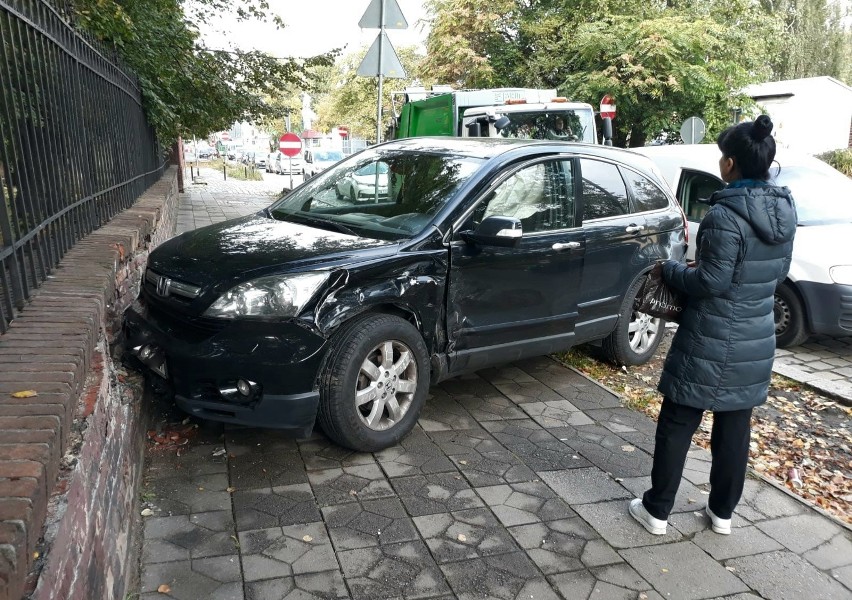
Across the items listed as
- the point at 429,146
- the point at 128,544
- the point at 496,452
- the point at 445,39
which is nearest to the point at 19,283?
the point at 128,544

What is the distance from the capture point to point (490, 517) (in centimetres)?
348

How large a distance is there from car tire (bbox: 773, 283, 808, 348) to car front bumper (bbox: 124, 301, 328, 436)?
16.3 feet

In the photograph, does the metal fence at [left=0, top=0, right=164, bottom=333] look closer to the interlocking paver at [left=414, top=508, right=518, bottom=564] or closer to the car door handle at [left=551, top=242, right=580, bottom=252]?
the interlocking paver at [left=414, top=508, right=518, bottom=564]

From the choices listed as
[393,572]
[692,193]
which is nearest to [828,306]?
[692,193]

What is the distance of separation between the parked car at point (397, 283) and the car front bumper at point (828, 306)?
1764mm

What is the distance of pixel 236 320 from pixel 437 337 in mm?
1257

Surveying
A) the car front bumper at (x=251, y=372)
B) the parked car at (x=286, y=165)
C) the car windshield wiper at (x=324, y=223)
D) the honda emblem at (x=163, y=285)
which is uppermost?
the car windshield wiper at (x=324, y=223)

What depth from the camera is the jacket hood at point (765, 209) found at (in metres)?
3.07

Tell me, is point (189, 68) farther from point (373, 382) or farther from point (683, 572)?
point (683, 572)

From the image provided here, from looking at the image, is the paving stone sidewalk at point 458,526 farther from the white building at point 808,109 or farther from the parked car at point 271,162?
the parked car at point 271,162

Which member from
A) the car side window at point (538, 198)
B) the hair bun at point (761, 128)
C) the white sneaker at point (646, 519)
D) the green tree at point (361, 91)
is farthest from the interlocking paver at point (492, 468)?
the green tree at point (361, 91)

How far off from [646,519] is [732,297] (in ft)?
3.89

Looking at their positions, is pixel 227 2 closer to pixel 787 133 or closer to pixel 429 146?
pixel 429 146

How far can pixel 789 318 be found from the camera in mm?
6742
